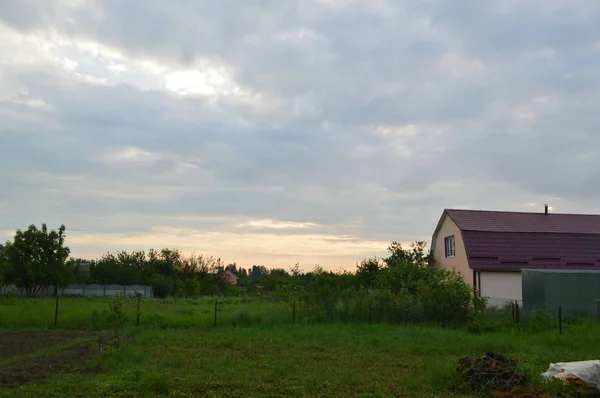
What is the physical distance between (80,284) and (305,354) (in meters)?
43.2

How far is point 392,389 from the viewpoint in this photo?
9547 mm

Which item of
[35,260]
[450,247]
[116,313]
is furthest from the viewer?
[35,260]

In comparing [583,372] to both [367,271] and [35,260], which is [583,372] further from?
[35,260]

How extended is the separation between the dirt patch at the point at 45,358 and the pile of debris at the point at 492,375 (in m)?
7.28

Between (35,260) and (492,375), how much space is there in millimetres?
37957

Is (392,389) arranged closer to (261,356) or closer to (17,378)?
(261,356)

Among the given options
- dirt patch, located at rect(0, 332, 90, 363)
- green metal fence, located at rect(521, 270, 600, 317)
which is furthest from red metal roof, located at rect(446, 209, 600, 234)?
dirt patch, located at rect(0, 332, 90, 363)

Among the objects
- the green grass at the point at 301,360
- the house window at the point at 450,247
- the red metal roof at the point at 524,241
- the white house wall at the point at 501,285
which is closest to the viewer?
the green grass at the point at 301,360

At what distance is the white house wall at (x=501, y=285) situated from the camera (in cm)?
2875

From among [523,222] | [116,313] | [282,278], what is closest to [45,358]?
[116,313]

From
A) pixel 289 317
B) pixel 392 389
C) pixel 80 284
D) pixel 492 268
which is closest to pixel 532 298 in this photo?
pixel 492 268

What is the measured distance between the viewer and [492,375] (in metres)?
9.66

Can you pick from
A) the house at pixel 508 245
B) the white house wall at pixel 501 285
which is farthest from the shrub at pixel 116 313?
the white house wall at pixel 501 285

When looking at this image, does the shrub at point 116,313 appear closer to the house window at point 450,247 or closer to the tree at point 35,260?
the house window at point 450,247
